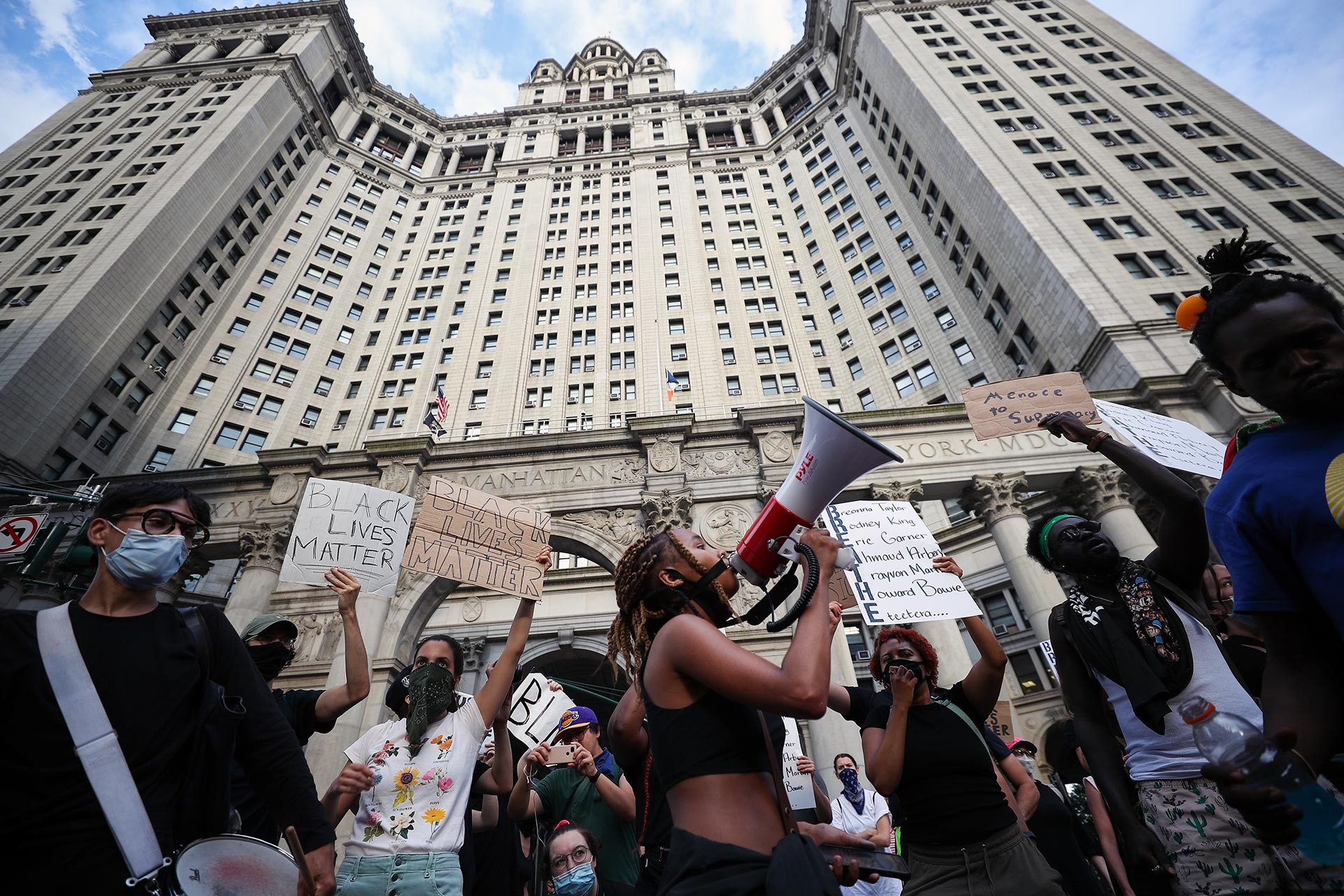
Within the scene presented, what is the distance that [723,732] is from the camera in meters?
2.49

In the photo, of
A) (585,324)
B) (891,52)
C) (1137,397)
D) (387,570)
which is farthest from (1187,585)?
(891,52)

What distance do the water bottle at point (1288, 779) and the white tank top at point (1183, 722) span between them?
172cm

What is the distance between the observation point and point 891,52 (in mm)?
44625

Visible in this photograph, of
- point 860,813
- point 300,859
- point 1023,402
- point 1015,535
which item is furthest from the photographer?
point 1015,535

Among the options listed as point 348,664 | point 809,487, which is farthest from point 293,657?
point 809,487

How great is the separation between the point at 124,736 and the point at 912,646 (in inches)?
182

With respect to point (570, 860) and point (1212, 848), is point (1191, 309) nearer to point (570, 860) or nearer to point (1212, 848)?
point (1212, 848)

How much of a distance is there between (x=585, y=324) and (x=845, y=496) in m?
29.1

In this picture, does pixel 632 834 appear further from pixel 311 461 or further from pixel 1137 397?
pixel 1137 397

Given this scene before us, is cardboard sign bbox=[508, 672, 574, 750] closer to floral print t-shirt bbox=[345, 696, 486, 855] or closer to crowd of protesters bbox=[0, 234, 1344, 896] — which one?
crowd of protesters bbox=[0, 234, 1344, 896]

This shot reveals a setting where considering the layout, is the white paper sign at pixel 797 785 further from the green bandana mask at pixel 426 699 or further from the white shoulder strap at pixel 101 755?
the white shoulder strap at pixel 101 755

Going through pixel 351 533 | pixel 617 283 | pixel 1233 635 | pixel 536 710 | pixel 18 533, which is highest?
pixel 617 283

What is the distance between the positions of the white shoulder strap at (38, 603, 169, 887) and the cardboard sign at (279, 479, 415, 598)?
5.46 m

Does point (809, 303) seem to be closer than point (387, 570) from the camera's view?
No
